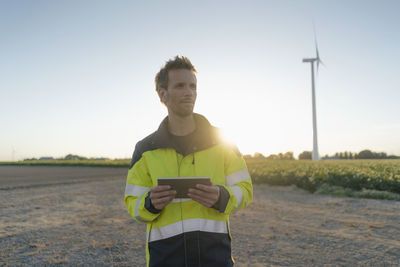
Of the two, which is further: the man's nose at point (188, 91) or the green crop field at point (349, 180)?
the green crop field at point (349, 180)

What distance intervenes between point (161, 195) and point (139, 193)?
418 millimetres

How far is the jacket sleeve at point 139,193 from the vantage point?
1921 millimetres

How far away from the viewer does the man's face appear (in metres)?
2.22

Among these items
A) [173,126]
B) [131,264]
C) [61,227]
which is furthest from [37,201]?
[173,126]

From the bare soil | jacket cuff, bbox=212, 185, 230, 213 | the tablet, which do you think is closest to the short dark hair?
the tablet

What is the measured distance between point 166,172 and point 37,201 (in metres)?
10.4

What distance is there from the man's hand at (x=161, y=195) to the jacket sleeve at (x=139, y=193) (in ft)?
0.34

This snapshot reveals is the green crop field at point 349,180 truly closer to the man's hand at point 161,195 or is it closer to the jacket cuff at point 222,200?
the jacket cuff at point 222,200

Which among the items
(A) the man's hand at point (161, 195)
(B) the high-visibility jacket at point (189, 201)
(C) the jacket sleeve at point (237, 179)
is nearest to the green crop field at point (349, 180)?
(C) the jacket sleeve at point (237, 179)

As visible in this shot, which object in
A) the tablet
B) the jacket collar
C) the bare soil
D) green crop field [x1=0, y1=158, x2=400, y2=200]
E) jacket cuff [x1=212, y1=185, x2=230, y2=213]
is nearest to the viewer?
the tablet

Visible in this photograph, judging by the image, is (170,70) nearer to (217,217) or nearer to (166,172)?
(166,172)

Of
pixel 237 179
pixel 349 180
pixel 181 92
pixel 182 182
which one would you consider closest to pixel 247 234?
pixel 237 179

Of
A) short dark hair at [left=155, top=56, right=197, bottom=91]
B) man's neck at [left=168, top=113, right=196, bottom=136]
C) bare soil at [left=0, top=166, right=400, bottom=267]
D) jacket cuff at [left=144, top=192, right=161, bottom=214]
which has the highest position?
short dark hair at [left=155, top=56, right=197, bottom=91]

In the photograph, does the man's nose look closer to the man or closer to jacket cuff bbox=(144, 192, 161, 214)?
the man
